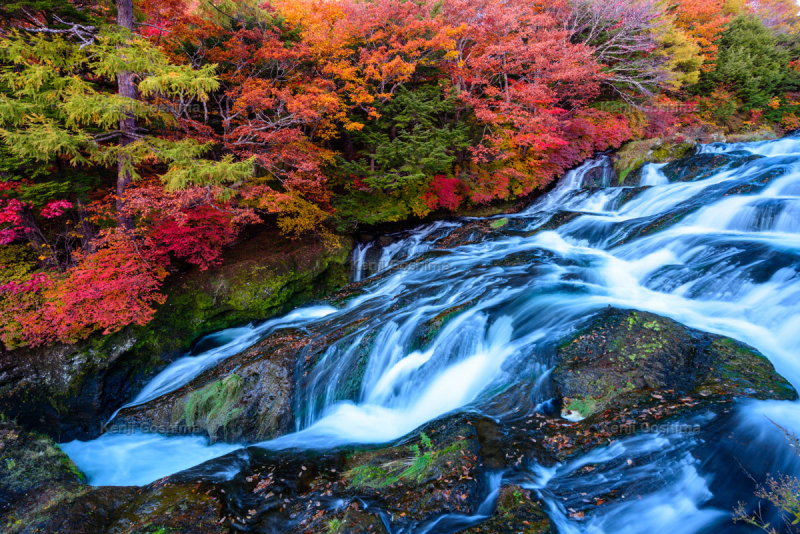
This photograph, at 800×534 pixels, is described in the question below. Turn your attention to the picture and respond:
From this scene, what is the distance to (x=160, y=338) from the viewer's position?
26.7 ft

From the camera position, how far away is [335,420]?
6109 mm

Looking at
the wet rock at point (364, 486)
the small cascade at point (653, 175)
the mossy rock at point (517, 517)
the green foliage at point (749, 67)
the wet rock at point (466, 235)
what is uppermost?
the green foliage at point (749, 67)

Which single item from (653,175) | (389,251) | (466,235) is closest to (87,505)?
(389,251)

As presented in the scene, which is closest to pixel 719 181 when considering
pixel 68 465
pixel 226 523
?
pixel 226 523

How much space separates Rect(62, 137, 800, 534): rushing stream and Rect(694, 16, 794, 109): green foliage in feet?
50.2

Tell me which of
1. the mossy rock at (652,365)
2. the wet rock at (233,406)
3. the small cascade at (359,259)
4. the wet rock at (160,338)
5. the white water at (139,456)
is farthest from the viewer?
the small cascade at (359,259)

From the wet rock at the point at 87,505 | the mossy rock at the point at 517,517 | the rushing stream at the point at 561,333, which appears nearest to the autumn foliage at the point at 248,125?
the rushing stream at the point at 561,333

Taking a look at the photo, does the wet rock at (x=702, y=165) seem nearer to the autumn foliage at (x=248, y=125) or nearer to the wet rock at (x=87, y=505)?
the autumn foliage at (x=248, y=125)

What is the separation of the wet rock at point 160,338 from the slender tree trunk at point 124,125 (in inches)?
82.5

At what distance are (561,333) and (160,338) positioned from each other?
882cm

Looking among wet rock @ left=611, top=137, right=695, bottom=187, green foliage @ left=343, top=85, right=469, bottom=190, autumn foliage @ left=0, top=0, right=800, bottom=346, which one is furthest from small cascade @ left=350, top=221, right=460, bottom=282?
wet rock @ left=611, top=137, right=695, bottom=187

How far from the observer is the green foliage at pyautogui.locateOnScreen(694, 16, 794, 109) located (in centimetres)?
2144

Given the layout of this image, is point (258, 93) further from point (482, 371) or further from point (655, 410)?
point (655, 410)

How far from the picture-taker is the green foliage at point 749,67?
844 inches
